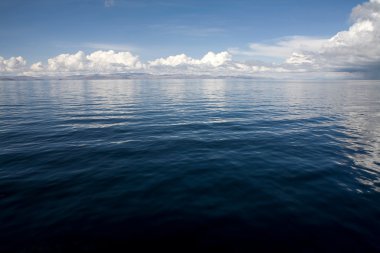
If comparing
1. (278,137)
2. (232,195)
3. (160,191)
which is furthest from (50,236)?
(278,137)

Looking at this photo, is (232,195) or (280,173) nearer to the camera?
(232,195)

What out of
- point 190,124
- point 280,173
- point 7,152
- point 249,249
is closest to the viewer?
point 249,249

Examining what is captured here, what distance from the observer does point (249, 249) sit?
8672mm

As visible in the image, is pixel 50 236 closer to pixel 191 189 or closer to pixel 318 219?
pixel 191 189

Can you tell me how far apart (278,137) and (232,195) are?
49.1ft

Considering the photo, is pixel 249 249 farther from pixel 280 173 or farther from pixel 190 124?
pixel 190 124

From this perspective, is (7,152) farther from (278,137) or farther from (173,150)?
(278,137)

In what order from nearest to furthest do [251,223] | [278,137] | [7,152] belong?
[251,223] → [7,152] → [278,137]

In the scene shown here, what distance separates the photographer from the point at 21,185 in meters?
13.5

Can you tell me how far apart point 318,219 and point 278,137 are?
15.4m

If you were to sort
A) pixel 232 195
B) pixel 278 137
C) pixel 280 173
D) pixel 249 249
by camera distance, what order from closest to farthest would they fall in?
pixel 249 249
pixel 232 195
pixel 280 173
pixel 278 137

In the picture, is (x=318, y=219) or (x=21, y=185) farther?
→ (x=21, y=185)

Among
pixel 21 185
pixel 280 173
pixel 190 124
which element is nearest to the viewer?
pixel 21 185

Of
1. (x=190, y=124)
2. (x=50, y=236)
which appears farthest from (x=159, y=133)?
(x=50, y=236)
